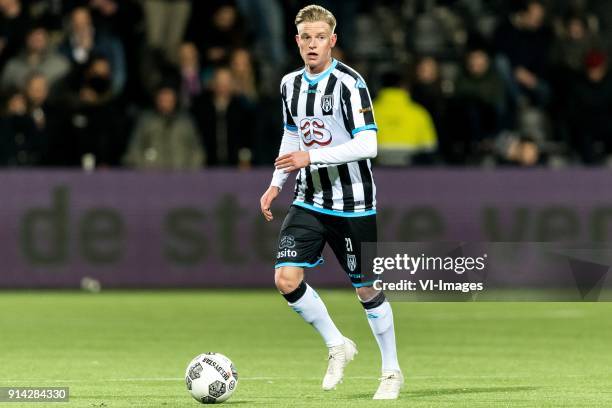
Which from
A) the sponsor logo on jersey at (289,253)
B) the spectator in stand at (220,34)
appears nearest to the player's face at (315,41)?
the sponsor logo on jersey at (289,253)

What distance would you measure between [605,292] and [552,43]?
508 inches

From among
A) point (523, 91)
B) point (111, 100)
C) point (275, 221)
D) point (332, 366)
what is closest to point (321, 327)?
point (332, 366)

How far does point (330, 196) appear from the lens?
1001cm

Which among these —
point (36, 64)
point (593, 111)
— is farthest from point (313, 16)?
point (36, 64)

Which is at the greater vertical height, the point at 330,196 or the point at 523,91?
the point at 330,196

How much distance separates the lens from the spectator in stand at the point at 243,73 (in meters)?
20.2

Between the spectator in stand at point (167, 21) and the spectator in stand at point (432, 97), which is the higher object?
the spectator in stand at point (167, 21)

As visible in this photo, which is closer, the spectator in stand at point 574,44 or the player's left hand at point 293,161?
the player's left hand at point 293,161

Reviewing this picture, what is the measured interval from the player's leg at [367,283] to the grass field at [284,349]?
24 centimetres

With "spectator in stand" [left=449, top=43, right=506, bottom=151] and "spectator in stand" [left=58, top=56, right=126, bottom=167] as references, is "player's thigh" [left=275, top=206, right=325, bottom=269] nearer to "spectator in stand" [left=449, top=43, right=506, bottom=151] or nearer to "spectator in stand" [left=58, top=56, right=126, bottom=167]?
"spectator in stand" [left=58, top=56, right=126, bottom=167]

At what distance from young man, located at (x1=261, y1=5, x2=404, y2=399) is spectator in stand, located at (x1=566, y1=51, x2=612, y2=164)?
1086 cm

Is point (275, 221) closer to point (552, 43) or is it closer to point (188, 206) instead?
point (188, 206)

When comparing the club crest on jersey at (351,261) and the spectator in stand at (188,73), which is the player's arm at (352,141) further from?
the spectator in stand at (188,73)

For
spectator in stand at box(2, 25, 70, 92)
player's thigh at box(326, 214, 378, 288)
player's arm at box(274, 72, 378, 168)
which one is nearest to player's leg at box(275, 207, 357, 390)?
player's thigh at box(326, 214, 378, 288)
